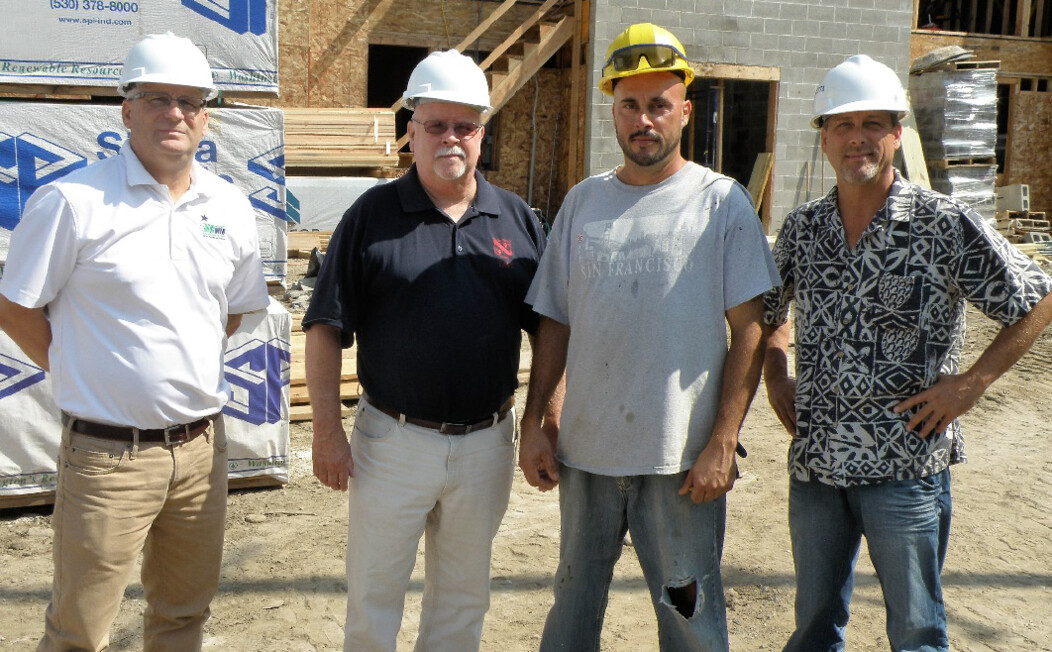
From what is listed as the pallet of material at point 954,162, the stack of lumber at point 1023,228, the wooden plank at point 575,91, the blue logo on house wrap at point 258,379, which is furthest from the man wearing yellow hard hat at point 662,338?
the stack of lumber at point 1023,228

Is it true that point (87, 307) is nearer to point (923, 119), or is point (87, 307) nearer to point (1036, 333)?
point (1036, 333)

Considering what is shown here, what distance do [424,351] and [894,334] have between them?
4.88ft

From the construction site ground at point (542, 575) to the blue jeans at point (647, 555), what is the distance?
979mm

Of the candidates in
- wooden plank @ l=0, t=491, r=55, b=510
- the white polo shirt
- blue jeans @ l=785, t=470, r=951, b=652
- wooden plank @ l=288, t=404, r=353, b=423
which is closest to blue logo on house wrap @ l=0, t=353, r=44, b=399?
wooden plank @ l=0, t=491, r=55, b=510

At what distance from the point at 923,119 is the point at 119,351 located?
16.7 metres

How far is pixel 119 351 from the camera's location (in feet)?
9.89

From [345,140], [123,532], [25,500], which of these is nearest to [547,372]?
[123,532]

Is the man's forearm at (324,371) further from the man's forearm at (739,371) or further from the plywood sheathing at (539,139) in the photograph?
the plywood sheathing at (539,139)

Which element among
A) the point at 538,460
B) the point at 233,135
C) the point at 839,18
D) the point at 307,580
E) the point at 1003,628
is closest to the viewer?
the point at 538,460

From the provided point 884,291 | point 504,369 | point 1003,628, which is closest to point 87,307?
point 504,369

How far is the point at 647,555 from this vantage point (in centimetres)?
310

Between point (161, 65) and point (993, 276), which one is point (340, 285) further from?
point (993, 276)

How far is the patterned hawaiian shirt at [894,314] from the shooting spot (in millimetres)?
2955

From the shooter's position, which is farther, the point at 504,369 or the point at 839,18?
the point at 839,18
